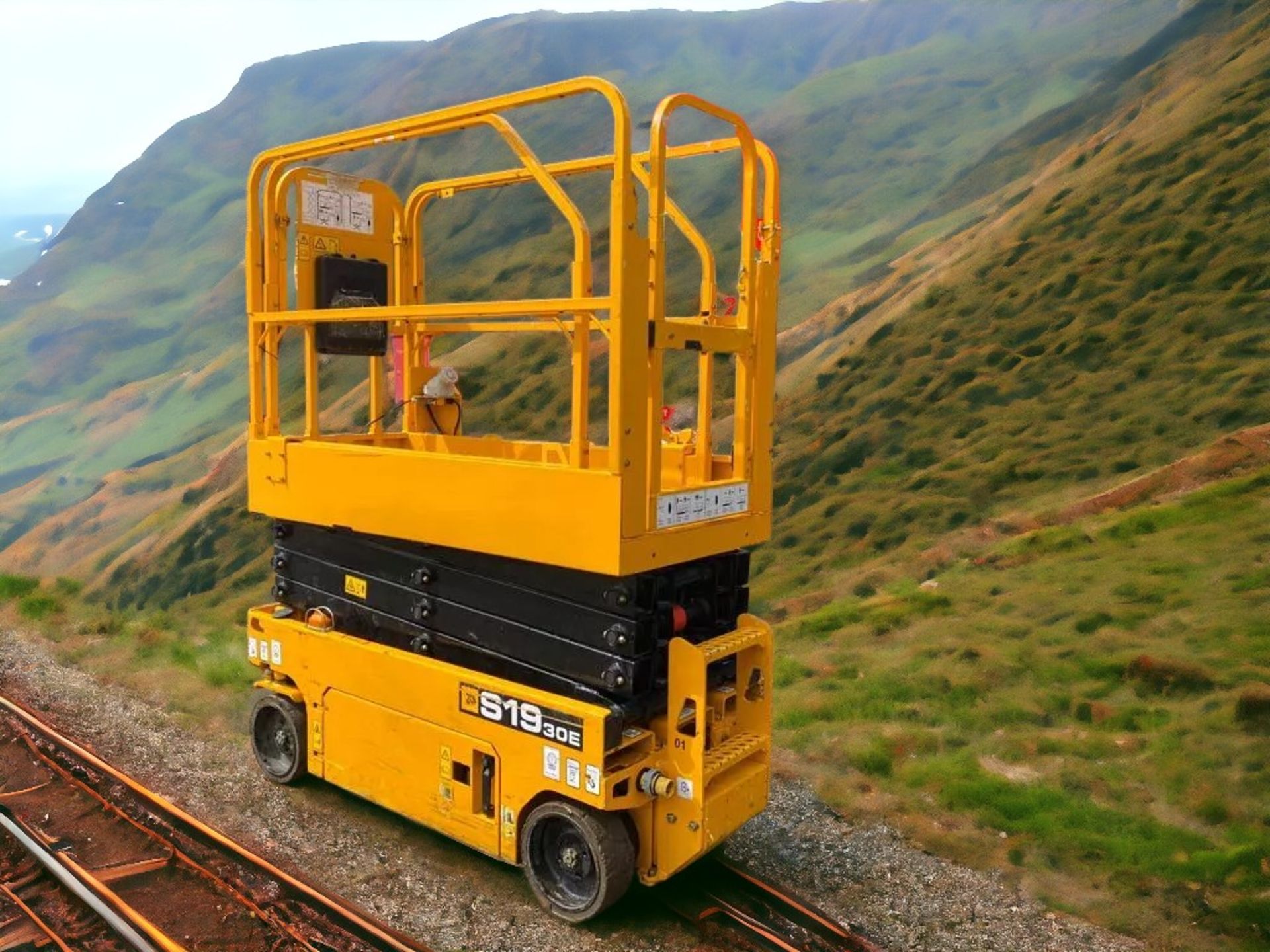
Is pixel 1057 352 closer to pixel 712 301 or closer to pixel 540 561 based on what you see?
pixel 712 301

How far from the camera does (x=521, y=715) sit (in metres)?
4.98

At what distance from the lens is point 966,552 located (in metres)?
12.7

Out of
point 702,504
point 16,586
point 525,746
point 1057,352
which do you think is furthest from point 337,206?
point 1057,352

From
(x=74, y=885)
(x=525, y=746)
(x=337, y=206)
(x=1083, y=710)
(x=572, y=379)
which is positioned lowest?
(x=1083, y=710)

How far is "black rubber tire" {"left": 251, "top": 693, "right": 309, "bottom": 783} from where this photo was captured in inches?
253

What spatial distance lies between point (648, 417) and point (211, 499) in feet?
82.1

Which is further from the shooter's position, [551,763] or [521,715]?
[521,715]

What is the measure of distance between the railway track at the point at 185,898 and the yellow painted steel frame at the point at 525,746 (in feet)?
1.53

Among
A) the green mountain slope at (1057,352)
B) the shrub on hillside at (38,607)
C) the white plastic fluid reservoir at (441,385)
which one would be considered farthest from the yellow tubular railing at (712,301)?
the shrub on hillside at (38,607)

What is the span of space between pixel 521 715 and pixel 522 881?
116cm

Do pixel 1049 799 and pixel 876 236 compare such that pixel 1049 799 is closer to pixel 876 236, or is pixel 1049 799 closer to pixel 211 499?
pixel 211 499

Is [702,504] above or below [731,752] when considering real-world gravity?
above

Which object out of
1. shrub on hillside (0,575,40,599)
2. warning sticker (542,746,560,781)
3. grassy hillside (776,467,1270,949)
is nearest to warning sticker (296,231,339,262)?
warning sticker (542,746,560,781)

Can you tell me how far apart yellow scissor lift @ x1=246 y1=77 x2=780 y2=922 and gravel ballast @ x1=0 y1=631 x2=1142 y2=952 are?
252 mm
